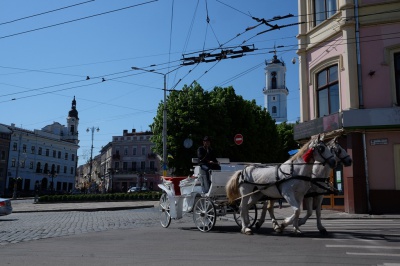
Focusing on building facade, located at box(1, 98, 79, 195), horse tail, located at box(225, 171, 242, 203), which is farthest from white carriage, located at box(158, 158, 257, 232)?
building facade, located at box(1, 98, 79, 195)

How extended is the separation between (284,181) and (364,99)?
1083 centimetres

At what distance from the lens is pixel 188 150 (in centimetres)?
3447

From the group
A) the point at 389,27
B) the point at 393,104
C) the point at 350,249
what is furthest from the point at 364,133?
the point at 350,249

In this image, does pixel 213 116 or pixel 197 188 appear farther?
pixel 213 116

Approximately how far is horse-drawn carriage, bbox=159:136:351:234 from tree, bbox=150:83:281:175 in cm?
2216

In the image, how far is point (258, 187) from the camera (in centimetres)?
998

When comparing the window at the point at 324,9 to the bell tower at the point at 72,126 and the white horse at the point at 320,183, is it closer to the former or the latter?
the white horse at the point at 320,183

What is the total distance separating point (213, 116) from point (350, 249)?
93.6ft

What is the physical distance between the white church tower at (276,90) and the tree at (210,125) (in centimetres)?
6184

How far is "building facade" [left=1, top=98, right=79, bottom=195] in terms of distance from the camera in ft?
254

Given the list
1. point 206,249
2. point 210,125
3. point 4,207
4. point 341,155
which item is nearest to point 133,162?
point 210,125

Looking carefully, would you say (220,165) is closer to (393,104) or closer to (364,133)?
(364,133)

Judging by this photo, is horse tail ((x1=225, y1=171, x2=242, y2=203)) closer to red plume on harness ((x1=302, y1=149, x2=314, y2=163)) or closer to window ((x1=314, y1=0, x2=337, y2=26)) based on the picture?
red plume on harness ((x1=302, y1=149, x2=314, y2=163))

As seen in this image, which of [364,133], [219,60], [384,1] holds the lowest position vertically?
[364,133]
